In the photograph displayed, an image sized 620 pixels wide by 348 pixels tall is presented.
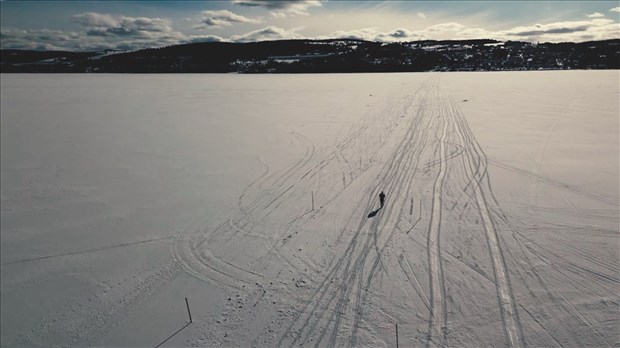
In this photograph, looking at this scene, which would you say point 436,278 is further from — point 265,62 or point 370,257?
point 265,62

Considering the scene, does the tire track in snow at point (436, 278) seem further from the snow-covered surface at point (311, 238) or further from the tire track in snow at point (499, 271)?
the tire track in snow at point (499, 271)

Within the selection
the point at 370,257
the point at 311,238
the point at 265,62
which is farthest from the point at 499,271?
the point at 265,62

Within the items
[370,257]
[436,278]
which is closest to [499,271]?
[436,278]

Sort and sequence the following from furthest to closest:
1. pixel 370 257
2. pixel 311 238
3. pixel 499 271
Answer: pixel 311 238, pixel 370 257, pixel 499 271

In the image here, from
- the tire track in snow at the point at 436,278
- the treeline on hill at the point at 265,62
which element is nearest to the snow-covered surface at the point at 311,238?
the tire track in snow at the point at 436,278

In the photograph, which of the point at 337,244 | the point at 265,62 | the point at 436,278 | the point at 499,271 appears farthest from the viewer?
the point at 265,62

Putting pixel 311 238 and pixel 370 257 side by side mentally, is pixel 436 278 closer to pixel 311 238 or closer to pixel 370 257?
pixel 370 257

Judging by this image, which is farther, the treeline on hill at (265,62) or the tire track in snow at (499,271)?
the treeline on hill at (265,62)

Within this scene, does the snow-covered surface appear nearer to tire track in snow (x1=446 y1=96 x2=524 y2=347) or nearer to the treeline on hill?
tire track in snow (x1=446 y1=96 x2=524 y2=347)

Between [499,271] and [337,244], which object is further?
[337,244]

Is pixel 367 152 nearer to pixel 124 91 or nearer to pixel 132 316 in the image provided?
pixel 132 316
